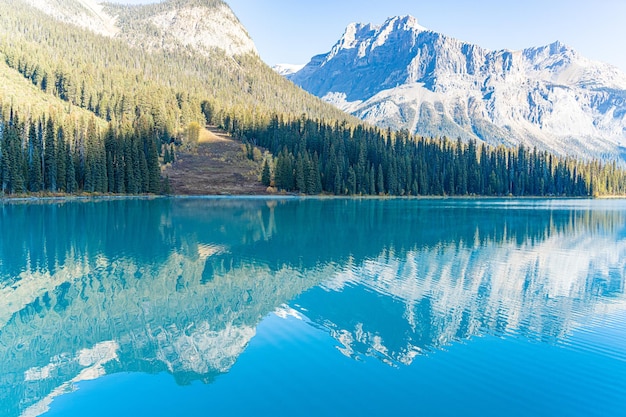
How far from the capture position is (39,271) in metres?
27.8

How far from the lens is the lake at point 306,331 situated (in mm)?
12789

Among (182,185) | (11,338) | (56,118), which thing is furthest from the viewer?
(182,185)

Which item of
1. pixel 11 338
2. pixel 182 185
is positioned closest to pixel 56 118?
pixel 182 185

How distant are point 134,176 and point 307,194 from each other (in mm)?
46318

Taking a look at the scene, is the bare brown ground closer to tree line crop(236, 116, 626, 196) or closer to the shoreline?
the shoreline

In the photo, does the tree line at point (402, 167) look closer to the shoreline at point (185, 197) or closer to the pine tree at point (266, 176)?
the pine tree at point (266, 176)

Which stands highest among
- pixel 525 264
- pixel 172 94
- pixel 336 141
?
pixel 172 94

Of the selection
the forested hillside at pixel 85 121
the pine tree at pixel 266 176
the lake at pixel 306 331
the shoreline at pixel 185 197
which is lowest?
the lake at pixel 306 331

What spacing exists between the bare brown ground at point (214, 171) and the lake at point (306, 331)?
88873mm

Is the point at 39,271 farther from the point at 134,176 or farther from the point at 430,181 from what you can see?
the point at 430,181

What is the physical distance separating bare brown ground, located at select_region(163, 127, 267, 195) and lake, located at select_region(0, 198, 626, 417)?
3499 inches

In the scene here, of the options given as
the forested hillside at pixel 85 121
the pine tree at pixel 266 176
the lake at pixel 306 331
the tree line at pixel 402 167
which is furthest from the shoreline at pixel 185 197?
the lake at pixel 306 331

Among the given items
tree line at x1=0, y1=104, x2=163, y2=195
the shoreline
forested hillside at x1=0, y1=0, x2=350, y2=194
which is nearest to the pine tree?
the shoreline

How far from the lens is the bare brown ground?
127 m
